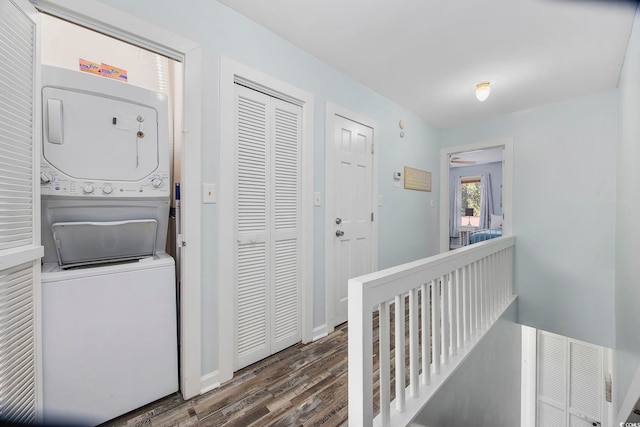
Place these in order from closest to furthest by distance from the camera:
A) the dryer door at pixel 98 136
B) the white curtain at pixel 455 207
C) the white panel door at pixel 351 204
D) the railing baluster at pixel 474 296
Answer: the dryer door at pixel 98 136 → the railing baluster at pixel 474 296 → the white panel door at pixel 351 204 → the white curtain at pixel 455 207

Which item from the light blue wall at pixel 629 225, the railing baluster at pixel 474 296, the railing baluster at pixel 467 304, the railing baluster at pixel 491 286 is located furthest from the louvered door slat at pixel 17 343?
the light blue wall at pixel 629 225

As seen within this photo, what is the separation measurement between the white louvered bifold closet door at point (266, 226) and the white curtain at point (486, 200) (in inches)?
256

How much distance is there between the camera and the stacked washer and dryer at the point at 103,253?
119 cm

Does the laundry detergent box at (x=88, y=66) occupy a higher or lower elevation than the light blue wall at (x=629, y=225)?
higher

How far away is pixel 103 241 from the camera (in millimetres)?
1380

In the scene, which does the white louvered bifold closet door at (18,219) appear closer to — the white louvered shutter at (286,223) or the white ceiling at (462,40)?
the white ceiling at (462,40)

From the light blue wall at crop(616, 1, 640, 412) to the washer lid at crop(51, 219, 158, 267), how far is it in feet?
9.91

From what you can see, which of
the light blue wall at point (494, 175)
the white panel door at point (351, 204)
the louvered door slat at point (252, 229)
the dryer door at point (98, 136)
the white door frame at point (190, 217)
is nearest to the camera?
the dryer door at point (98, 136)

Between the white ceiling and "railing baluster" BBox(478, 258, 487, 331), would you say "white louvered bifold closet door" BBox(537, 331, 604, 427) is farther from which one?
the white ceiling

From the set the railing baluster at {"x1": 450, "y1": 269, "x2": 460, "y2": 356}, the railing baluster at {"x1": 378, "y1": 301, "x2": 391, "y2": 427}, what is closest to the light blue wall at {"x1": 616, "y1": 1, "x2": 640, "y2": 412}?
A: the railing baluster at {"x1": 450, "y1": 269, "x2": 460, "y2": 356}

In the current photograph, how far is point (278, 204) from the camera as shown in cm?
196

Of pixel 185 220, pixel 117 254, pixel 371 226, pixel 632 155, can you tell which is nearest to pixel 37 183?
pixel 117 254

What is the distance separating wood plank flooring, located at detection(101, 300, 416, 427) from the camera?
1.33 m

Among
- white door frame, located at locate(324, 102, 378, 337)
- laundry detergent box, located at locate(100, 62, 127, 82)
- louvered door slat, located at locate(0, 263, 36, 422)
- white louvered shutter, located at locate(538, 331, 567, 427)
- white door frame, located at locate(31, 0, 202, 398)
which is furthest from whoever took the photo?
white louvered shutter, located at locate(538, 331, 567, 427)
